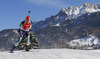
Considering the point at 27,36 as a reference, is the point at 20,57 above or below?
below

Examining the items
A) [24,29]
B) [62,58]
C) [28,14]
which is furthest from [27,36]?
[62,58]

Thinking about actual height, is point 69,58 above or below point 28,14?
below

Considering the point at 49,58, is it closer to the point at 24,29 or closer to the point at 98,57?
the point at 98,57

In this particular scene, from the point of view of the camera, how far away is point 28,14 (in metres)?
14.5

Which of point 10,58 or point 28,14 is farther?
point 28,14

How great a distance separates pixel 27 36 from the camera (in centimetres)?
1367

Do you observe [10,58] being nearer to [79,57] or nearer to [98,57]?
[79,57]

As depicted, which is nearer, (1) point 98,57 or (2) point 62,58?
(2) point 62,58

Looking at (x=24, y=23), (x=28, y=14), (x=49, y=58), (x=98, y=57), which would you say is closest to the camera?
(x=49, y=58)

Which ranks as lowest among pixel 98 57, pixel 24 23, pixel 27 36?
pixel 98 57

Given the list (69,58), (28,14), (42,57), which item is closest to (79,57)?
(69,58)

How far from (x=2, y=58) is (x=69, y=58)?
3.49 metres

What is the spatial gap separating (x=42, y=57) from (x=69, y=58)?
1.41 metres

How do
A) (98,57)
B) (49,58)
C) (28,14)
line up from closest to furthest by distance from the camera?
(49,58)
(98,57)
(28,14)
